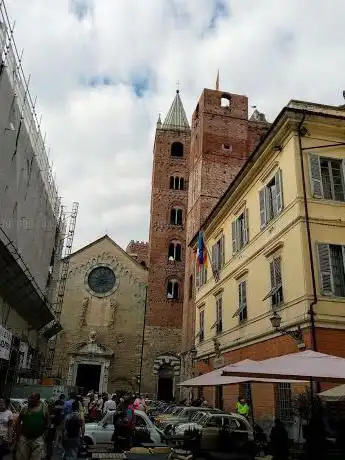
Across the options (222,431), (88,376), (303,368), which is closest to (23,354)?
(88,376)

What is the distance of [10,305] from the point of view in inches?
736

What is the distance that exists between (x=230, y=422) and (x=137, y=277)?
25.0m

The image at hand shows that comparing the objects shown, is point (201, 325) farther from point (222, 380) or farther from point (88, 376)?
point (88, 376)

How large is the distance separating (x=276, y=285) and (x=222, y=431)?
223 inches

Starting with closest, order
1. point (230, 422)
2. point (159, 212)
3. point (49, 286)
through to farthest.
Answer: point (230, 422) → point (49, 286) → point (159, 212)

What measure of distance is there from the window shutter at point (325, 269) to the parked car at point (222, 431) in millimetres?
4158

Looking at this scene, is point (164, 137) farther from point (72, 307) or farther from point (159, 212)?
point (72, 307)

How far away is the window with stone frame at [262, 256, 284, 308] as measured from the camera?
44.7 ft

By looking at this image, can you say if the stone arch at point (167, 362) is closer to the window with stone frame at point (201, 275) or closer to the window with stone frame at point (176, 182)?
the window with stone frame at point (201, 275)

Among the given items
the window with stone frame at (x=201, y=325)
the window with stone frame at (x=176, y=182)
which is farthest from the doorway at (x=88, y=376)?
the window with stone frame at (x=176, y=182)

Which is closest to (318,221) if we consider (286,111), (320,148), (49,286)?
(320,148)

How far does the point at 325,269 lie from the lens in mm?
12406

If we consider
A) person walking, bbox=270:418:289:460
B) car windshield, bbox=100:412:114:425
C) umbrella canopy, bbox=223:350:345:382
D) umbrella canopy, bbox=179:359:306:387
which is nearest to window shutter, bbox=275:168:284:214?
umbrella canopy, bbox=179:359:306:387

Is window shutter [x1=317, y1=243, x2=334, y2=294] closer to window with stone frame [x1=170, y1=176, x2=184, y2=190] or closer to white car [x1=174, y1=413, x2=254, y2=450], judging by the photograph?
white car [x1=174, y1=413, x2=254, y2=450]
